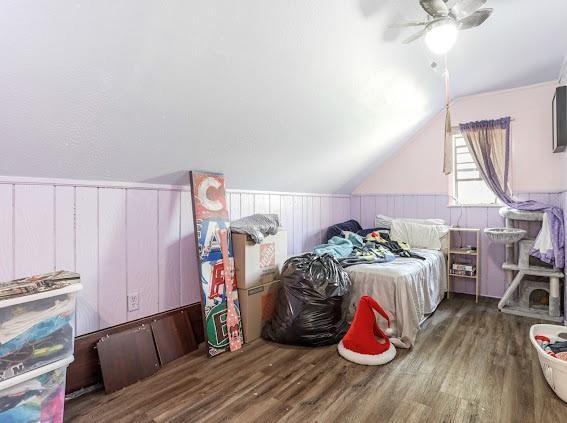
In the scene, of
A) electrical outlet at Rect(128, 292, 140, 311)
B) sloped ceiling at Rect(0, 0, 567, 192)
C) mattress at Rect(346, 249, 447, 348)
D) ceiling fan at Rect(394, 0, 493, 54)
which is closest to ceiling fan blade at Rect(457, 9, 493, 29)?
ceiling fan at Rect(394, 0, 493, 54)

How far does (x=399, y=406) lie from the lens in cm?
180

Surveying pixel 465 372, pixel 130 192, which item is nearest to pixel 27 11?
pixel 130 192

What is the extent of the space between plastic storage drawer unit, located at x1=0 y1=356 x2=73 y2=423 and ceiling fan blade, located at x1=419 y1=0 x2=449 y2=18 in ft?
8.50

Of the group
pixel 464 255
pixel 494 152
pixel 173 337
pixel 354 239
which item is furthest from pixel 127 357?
pixel 494 152

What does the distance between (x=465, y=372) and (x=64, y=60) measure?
2869 millimetres

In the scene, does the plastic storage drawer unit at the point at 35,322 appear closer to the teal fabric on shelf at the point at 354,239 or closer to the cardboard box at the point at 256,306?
the cardboard box at the point at 256,306

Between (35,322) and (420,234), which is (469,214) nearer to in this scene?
(420,234)

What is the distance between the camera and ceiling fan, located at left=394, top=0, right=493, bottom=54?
1796mm

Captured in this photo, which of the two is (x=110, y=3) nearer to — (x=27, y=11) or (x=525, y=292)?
(x=27, y=11)

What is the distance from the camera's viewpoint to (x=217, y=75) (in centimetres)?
190

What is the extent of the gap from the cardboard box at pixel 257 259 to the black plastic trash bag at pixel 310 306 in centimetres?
23

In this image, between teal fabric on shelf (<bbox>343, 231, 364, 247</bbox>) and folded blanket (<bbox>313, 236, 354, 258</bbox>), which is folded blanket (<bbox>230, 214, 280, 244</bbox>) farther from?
teal fabric on shelf (<bbox>343, 231, 364, 247</bbox>)

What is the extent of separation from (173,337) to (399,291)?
1787 millimetres

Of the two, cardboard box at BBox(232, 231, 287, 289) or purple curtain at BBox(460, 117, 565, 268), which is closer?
cardboard box at BBox(232, 231, 287, 289)
